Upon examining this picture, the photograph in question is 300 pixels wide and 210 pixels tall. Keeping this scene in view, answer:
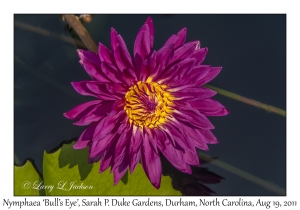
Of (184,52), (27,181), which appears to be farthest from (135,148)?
(27,181)

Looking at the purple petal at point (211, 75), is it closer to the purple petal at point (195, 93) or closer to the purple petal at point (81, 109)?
the purple petal at point (195, 93)

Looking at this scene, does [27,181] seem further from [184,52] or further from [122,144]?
[184,52]

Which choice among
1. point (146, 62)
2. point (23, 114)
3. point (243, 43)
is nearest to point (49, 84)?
point (23, 114)

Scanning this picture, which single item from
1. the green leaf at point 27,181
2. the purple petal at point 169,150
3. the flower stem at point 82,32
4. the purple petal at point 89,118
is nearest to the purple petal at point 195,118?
the purple petal at point 169,150

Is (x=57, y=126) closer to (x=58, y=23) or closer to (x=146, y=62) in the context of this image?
(x=58, y=23)

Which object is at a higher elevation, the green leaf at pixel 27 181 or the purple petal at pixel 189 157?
the purple petal at pixel 189 157

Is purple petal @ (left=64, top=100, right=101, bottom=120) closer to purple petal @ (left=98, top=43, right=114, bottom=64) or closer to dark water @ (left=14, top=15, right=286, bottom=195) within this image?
purple petal @ (left=98, top=43, right=114, bottom=64)

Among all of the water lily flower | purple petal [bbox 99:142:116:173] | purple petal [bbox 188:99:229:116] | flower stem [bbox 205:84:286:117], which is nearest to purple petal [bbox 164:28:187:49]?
the water lily flower
